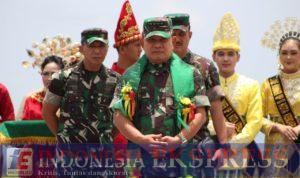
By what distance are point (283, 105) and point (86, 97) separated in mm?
2283

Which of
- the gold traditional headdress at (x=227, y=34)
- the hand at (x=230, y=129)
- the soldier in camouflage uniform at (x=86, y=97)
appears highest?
the gold traditional headdress at (x=227, y=34)

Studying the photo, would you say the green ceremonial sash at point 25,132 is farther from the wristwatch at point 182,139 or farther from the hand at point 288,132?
the hand at point 288,132

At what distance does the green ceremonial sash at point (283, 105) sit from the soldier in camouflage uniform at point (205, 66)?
4.16 ft

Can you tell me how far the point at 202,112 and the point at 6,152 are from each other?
8.38 feet

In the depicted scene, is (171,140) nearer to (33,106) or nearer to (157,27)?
(157,27)

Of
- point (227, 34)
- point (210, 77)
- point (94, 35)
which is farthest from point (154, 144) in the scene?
point (227, 34)

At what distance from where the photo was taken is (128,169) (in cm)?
644

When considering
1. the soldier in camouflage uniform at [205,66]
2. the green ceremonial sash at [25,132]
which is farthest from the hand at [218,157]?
the green ceremonial sash at [25,132]

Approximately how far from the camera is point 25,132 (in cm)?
738

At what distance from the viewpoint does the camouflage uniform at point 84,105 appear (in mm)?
6570

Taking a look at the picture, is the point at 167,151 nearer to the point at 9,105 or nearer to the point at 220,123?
the point at 220,123

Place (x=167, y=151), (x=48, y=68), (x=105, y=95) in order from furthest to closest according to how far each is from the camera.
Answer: (x=48, y=68)
(x=105, y=95)
(x=167, y=151)

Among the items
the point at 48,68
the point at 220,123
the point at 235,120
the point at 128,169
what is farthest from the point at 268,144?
the point at 48,68

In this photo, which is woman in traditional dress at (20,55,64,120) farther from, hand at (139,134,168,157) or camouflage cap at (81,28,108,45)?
hand at (139,134,168,157)
